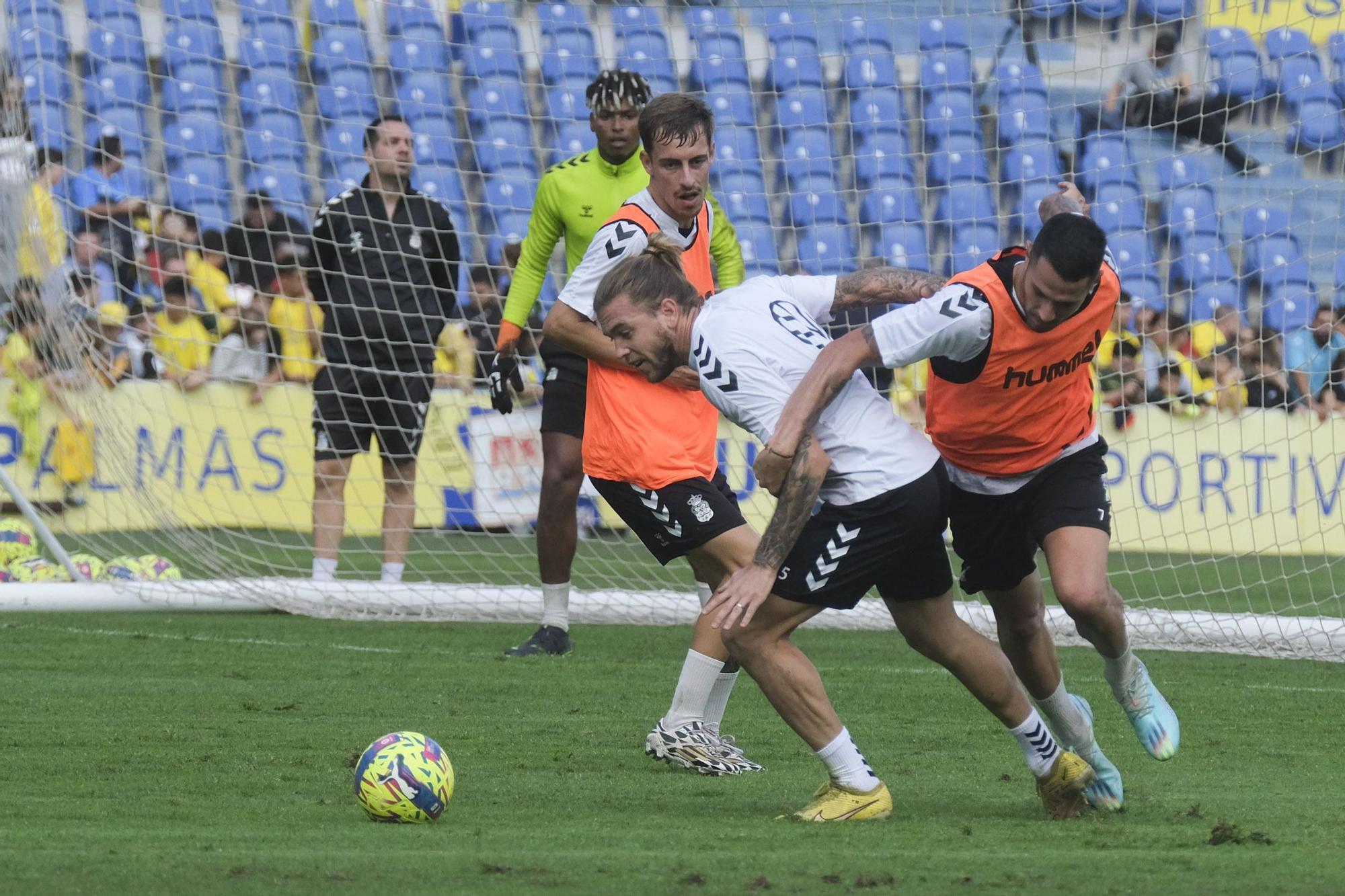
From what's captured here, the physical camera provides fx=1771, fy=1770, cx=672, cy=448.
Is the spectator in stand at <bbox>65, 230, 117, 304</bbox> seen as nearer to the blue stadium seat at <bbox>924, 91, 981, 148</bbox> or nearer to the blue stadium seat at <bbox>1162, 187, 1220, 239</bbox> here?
the blue stadium seat at <bbox>924, 91, 981, 148</bbox>

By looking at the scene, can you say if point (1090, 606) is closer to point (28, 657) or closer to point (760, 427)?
point (760, 427)

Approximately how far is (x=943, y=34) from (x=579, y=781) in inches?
248

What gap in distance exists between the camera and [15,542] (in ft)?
32.8

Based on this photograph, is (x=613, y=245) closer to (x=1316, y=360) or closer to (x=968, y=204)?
(x=968, y=204)

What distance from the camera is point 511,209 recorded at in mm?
11281

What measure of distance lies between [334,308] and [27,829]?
5.25 meters

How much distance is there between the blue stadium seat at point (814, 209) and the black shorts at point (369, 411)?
7.61 feet

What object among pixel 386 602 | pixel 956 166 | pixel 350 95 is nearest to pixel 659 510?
pixel 386 602

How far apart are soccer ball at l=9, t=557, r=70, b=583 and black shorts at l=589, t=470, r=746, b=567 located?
15.3 feet

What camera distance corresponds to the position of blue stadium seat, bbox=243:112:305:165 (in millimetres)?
10250

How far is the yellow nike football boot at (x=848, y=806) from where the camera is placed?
4105 mm

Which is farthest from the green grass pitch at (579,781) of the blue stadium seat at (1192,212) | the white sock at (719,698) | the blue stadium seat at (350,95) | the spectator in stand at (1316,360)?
the blue stadium seat at (350,95)

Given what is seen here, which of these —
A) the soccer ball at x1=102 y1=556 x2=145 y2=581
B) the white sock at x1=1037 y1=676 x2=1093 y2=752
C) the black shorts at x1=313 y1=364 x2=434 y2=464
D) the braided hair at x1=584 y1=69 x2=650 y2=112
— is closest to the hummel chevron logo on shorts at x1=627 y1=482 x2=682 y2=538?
the white sock at x1=1037 y1=676 x2=1093 y2=752

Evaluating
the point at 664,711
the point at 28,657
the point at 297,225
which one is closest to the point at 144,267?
the point at 297,225
